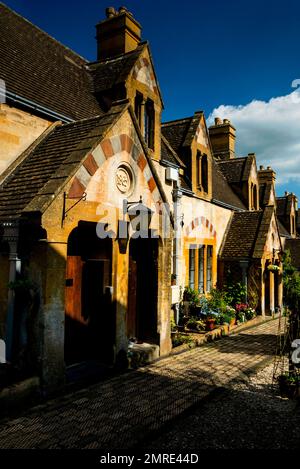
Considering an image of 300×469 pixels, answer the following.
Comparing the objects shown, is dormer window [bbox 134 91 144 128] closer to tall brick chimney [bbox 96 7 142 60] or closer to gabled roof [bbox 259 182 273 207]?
tall brick chimney [bbox 96 7 142 60]

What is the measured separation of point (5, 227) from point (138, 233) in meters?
3.19

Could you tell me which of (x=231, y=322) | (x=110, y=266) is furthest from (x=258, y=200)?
(x=110, y=266)

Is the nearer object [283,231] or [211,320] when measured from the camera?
[211,320]

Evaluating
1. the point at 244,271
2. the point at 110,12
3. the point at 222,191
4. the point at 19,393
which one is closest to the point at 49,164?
the point at 19,393

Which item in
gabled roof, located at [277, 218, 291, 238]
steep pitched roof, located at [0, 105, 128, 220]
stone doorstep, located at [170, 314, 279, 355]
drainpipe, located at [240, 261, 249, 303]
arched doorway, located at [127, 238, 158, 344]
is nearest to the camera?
steep pitched roof, located at [0, 105, 128, 220]

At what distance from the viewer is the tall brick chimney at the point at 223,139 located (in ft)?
78.3

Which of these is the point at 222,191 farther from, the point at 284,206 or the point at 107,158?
the point at 284,206

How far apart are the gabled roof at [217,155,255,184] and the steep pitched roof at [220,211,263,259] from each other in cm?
330

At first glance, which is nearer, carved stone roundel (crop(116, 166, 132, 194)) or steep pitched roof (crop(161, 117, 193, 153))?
carved stone roundel (crop(116, 166, 132, 194))

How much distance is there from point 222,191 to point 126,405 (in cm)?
1461

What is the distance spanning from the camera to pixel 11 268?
6039mm

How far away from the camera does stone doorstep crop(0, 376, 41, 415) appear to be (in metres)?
5.23

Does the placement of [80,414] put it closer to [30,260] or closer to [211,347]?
[30,260]

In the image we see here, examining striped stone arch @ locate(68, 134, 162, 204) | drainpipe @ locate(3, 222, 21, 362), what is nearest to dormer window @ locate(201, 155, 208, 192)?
striped stone arch @ locate(68, 134, 162, 204)
